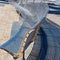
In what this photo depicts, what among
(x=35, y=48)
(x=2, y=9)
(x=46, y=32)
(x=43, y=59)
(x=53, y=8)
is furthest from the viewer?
(x=2, y=9)

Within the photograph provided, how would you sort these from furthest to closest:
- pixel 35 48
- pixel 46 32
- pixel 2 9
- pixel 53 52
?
pixel 2 9 < pixel 46 32 < pixel 35 48 < pixel 53 52

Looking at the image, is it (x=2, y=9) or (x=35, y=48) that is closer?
(x=35, y=48)

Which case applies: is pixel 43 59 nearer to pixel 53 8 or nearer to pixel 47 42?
pixel 47 42

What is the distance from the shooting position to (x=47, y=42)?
229 cm

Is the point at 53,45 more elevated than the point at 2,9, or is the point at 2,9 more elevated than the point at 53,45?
the point at 53,45

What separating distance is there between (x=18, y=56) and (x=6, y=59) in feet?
3.47

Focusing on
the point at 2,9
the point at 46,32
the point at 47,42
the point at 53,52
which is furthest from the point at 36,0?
the point at 2,9

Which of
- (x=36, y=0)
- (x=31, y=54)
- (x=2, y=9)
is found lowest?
(x=2, y=9)

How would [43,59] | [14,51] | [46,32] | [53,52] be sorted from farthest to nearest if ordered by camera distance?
1. [46,32]
2. [53,52]
3. [43,59]
4. [14,51]

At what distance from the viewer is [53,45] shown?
2.21m

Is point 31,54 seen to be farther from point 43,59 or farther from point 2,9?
point 2,9

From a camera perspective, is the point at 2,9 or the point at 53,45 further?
the point at 2,9

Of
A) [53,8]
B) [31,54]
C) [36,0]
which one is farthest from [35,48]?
[53,8]

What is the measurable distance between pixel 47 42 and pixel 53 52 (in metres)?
0.22
